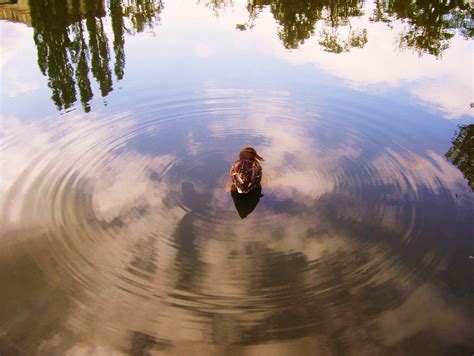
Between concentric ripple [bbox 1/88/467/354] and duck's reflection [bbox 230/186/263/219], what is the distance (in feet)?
0.22

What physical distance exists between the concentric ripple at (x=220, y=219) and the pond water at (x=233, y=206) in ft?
0.10

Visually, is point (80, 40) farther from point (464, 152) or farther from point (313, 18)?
point (464, 152)

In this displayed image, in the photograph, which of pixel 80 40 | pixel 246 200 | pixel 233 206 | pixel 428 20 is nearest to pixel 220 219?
pixel 233 206

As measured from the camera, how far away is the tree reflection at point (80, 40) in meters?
12.5

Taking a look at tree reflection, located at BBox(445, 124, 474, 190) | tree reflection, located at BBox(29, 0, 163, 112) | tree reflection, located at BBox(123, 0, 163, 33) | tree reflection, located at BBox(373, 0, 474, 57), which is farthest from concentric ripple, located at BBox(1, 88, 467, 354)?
tree reflection, located at BBox(123, 0, 163, 33)

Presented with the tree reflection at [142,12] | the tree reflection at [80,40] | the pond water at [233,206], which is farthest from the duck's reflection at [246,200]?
the tree reflection at [142,12]

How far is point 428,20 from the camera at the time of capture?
19.9 meters

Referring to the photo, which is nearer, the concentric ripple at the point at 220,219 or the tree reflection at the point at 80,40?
the concentric ripple at the point at 220,219

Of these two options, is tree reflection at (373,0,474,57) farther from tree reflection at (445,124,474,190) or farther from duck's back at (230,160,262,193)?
duck's back at (230,160,262,193)

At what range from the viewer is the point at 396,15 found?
2114 centimetres

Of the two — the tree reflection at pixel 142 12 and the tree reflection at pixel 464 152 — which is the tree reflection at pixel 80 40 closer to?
the tree reflection at pixel 142 12

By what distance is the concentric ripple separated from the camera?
17.5ft

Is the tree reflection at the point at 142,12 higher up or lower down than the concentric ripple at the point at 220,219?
higher up

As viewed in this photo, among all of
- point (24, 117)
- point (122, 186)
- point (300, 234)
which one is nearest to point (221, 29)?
point (24, 117)
